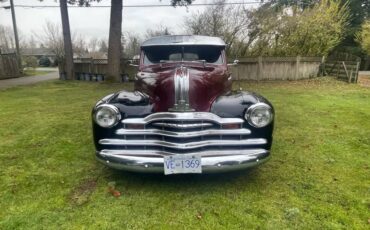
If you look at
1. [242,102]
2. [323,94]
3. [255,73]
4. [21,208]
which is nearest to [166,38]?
[242,102]

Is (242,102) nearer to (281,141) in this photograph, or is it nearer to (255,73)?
(281,141)

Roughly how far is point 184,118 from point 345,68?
12265 millimetres

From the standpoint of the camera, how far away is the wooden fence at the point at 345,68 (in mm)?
12617

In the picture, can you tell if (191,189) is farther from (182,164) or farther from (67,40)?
(67,40)

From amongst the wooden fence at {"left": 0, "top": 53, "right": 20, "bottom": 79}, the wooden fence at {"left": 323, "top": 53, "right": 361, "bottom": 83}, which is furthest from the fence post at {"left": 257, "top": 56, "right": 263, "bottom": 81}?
the wooden fence at {"left": 0, "top": 53, "right": 20, "bottom": 79}

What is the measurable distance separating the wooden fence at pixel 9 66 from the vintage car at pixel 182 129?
694 inches

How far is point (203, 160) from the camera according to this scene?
9.67 feet

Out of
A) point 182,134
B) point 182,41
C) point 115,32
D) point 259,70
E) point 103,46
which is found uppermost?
point 115,32

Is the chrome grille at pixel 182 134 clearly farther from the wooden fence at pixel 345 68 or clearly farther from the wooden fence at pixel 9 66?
the wooden fence at pixel 9 66

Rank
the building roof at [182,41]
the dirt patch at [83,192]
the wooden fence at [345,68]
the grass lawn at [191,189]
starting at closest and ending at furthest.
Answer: the grass lawn at [191,189] → the dirt patch at [83,192] → the building roof at [182,41] → the wooden fence at [345,68]

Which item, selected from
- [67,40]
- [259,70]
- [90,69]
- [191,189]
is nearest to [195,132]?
[191,189]

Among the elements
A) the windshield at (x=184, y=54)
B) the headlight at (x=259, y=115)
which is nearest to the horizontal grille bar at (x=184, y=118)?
the headlight at (x=259, y=115)

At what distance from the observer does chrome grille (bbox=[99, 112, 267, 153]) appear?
2.99 metres

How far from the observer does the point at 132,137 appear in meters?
3.07
